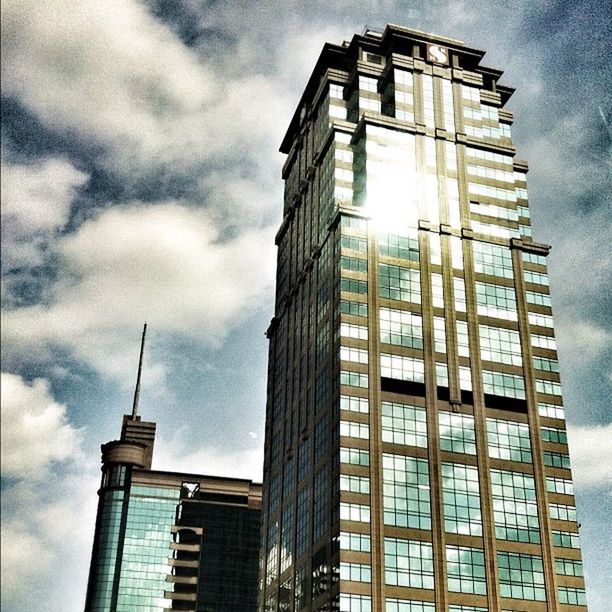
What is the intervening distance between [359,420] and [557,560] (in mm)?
30501

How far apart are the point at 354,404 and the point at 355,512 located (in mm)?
14182

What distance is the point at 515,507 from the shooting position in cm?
11188

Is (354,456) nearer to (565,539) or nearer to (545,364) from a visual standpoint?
(565,539)

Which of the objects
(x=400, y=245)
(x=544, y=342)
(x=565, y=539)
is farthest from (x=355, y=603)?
(x=400, y=245)

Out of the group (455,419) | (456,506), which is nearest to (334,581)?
(456,506)

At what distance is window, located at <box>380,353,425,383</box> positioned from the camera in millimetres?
116438

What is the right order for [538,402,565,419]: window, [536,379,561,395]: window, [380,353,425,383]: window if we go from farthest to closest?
1. [536,379,561,395]: window
2. [538,402,565,419]: window
3. [380,353,425,383]: window

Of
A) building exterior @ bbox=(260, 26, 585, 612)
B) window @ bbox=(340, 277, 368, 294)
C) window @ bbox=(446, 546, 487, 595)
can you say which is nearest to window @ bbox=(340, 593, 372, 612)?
building exterior @ bbox=(260, 26, 585, 612)

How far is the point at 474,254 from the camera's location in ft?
428

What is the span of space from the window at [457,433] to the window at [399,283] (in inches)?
694

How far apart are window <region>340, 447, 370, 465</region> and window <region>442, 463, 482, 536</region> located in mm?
10520

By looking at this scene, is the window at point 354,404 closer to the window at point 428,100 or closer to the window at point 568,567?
the window at point 568,567

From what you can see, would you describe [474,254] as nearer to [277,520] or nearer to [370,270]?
[370,270]

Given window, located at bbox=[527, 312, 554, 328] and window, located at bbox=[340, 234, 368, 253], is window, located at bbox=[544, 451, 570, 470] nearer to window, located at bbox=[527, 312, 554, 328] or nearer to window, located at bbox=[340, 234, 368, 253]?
window, located at bbox=[527, 312, 554, 328]
